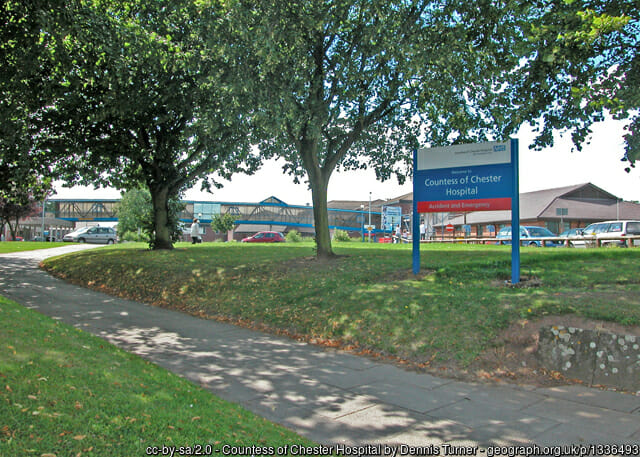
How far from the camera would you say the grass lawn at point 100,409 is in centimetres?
312

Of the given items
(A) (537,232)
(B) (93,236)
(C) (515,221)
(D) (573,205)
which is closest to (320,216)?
(C) (515,221)

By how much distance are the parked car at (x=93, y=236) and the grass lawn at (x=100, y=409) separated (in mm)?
44612

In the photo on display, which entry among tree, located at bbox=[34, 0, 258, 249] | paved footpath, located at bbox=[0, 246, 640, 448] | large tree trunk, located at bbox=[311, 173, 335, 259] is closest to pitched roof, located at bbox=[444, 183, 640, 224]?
tree, located at bbox=[34, 0, 258, 249]

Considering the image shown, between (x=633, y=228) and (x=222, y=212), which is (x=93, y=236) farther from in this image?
(x=633, y=228)

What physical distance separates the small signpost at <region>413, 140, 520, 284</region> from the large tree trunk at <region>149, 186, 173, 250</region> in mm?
13085

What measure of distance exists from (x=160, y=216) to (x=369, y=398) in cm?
1710

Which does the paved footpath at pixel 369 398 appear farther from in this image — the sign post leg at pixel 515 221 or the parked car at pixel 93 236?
the parked car at pixel 93 236

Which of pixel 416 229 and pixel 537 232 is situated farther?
pixel 537 232

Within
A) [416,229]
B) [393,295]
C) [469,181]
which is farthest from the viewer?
[416,229]

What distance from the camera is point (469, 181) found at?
960 centimetres

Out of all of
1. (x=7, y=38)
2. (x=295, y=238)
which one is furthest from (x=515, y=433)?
(x=295, y=238)

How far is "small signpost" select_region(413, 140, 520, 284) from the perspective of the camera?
902cm

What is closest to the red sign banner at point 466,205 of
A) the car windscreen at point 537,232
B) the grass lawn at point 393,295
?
the grass lawn at point 393,295

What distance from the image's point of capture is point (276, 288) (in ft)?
35.3
